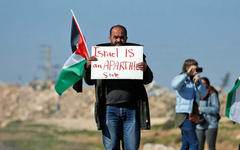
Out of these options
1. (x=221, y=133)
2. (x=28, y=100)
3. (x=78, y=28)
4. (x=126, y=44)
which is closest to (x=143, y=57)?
(x=126, y=44)

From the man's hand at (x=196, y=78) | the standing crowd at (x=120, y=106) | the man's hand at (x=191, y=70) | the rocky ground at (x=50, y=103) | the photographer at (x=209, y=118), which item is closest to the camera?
the standing crowd at (x=120, y=106)

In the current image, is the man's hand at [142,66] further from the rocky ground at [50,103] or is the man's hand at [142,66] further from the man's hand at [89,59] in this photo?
the rocky ground at [50,103]

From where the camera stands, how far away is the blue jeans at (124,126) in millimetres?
6746

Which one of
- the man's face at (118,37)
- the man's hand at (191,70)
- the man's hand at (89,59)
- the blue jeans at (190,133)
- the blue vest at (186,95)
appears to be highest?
the man's face at (118,37)

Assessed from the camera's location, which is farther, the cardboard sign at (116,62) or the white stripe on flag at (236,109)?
the white stripe on flag at (236,109)

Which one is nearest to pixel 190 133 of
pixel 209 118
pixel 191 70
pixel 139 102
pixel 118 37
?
pixel 191 70

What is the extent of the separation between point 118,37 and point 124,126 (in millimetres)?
980

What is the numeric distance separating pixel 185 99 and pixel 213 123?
1.99m

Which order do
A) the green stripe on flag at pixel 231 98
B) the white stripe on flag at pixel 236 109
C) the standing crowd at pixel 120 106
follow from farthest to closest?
the green stripe on flag at pixel 231 98
the white stripe on flag at pixel 236 109
the standing crowd at pixel 120 106

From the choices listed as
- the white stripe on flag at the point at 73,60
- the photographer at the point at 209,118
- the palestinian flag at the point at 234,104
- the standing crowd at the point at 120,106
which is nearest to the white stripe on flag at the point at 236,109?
the palestinian flag at the point at 234,104

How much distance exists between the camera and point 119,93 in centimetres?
673

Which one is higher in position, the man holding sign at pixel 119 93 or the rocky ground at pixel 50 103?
the man holding sign at pixel 119 93

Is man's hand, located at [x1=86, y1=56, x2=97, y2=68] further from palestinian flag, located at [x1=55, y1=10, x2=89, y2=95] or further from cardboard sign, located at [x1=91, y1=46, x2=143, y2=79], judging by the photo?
palestinian flag, located at [x1=55, y1=10, x2=89, y2=95]

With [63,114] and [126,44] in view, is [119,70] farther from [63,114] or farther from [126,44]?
[63,114]
